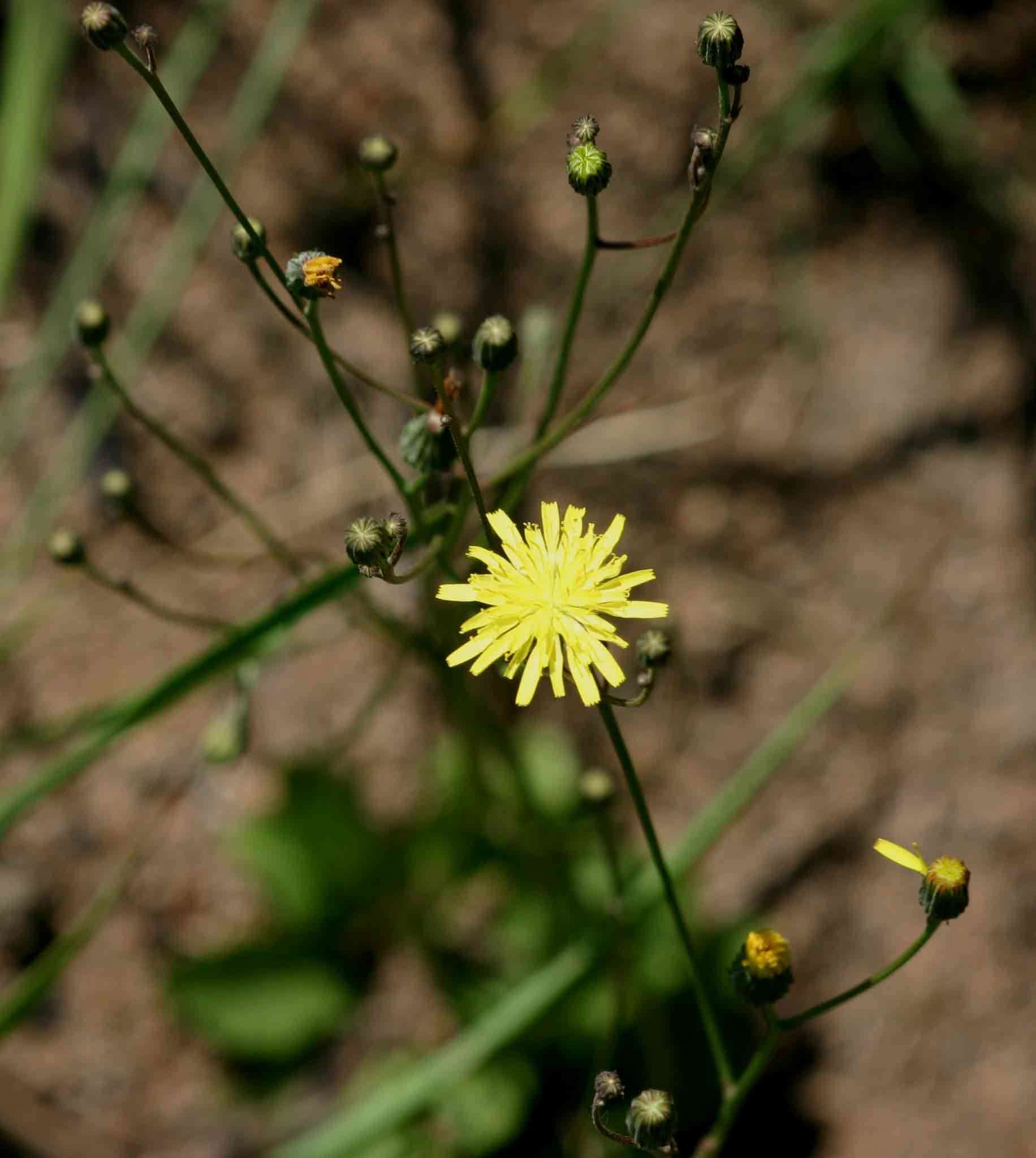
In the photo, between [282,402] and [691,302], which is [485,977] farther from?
[691,302]

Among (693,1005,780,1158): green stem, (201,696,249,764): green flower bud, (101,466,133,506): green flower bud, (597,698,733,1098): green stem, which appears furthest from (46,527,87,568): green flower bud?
(693,1005,780,1158): green stem

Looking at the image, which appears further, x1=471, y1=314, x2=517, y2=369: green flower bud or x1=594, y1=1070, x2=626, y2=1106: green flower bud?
x1=471, y1=314, x2=517, y2=369: green flower bud

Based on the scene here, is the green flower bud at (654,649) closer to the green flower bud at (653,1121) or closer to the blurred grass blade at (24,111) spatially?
the green flower bud at (653,1121)

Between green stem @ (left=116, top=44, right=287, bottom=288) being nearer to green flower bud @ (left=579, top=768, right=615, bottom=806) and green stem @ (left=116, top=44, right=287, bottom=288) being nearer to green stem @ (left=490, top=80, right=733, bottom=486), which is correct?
green stem @ (left=490, top=80, right=733, bottom=486)

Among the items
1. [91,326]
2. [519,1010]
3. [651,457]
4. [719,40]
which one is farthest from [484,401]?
[651,457]

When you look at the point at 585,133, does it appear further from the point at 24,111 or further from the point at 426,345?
the point at 24,111

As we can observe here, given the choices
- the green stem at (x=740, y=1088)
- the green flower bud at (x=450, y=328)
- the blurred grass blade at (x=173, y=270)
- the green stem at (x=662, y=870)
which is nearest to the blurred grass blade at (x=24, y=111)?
the blurred grass blade at (x=173, y=270)
